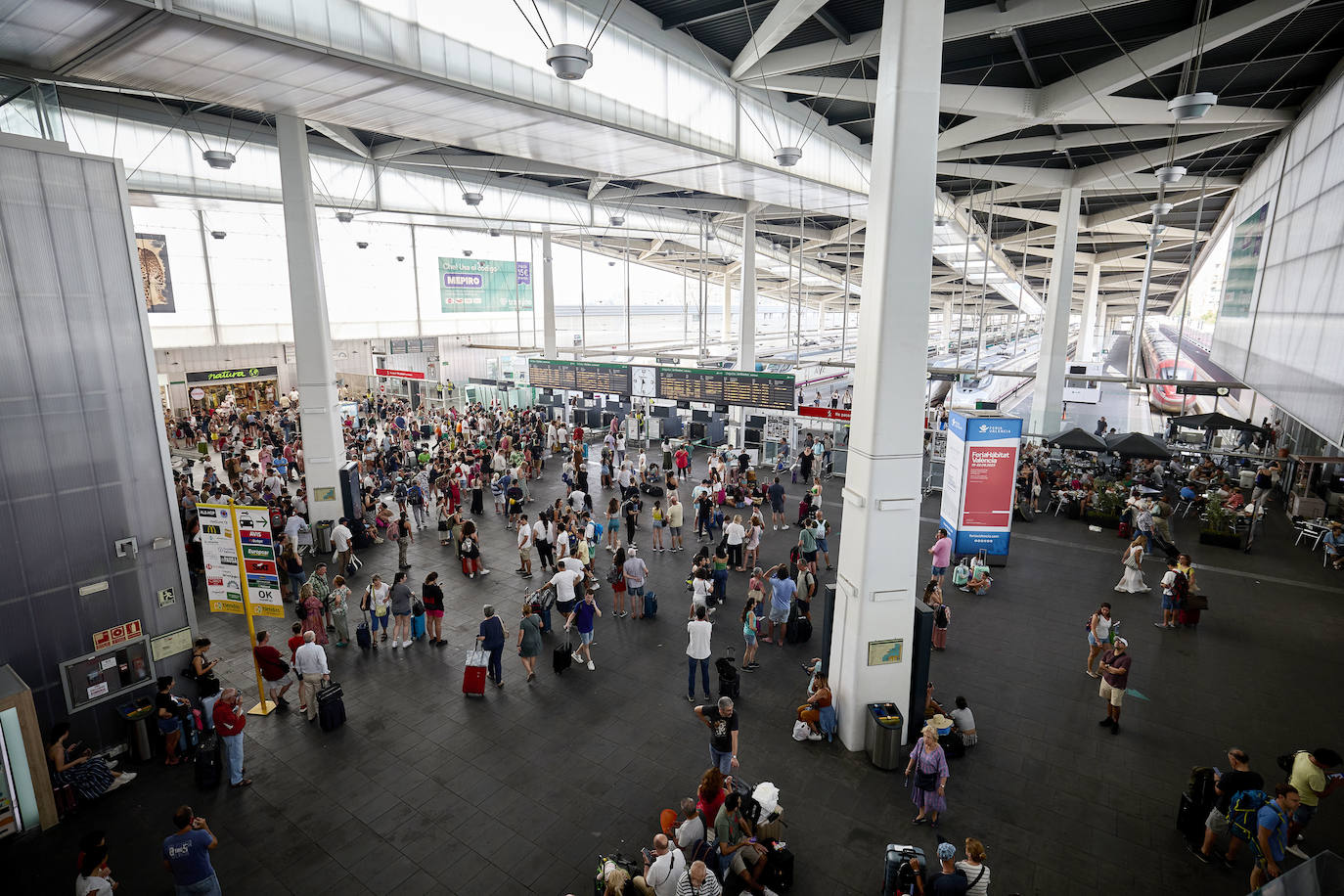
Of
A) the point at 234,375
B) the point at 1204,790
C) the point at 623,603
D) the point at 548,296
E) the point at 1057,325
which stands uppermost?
the point at 548,296

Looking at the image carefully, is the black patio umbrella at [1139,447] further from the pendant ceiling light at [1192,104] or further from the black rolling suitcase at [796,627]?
the black rolling suitcase at [796,627]

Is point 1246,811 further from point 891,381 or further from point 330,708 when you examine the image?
point 330,708

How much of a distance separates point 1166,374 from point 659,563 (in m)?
37.7

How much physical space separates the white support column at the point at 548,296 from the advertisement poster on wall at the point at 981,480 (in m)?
19.3

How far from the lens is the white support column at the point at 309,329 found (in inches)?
Result: 531

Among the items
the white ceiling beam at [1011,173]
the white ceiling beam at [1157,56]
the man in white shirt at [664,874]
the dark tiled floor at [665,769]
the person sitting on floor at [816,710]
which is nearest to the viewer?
the man in white shirt at [664,874]

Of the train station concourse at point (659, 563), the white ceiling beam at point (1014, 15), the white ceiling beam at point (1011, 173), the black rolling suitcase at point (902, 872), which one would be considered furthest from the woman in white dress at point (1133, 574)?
the white ceiling beam at point (1011, 173)

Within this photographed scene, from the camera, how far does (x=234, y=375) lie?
30000 millimetres

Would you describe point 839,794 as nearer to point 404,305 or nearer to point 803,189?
point 803,189

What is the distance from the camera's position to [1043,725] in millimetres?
8234

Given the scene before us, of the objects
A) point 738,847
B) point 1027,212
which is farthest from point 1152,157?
point 738,847

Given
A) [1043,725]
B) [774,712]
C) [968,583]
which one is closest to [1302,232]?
Result: [968,583]

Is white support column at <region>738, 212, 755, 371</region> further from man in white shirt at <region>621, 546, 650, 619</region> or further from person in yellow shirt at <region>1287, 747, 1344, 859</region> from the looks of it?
person in yellow shirt at <region>1287, 747, 1344, 859</region>

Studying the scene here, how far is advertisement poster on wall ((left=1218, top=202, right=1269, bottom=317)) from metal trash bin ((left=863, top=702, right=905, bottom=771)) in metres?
19.2
